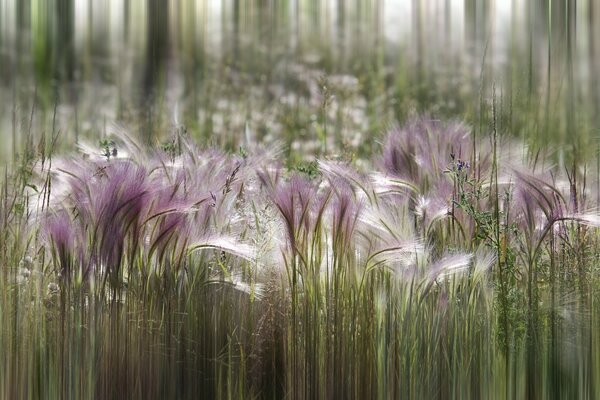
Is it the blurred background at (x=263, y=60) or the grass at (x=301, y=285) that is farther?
the blurred background at (x=263, y=60)

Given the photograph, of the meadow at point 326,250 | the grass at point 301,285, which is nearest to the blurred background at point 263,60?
Result: the meadow at point 326,250

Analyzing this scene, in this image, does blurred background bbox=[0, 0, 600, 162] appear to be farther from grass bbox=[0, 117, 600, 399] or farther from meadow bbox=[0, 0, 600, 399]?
grass bbox=[0, 117, 600, 399]

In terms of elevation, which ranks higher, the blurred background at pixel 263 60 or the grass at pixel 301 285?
the blurred background at pixel 263 60

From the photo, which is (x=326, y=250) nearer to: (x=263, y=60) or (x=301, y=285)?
(x=301, y=285)

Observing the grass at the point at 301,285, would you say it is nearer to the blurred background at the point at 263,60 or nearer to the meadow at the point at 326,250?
the meadow at the point at 326,250

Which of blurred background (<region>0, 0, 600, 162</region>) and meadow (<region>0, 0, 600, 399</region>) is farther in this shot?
blurred background (<region>0, 0, 600, 162</region>)

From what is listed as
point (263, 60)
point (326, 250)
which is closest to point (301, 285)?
point (326, 250)

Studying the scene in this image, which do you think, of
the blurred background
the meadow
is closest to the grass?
the meadow
